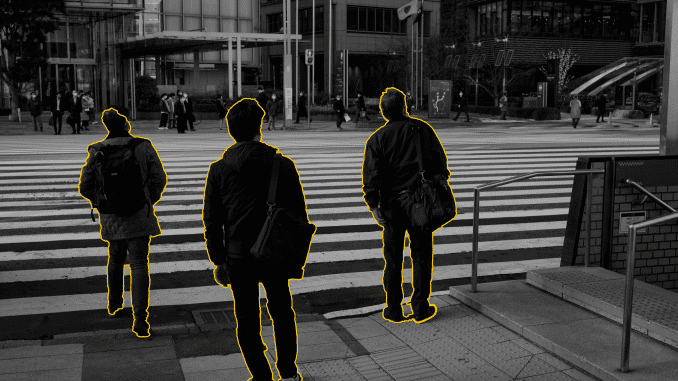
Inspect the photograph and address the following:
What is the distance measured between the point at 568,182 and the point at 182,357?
36.6ft

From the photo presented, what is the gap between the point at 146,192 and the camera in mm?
5477

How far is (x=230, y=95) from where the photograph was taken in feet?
124

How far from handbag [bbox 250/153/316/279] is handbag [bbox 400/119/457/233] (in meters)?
1.37

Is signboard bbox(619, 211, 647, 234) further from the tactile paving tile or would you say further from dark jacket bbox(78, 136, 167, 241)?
dark jacket bbox(78, 136, 167, 241)

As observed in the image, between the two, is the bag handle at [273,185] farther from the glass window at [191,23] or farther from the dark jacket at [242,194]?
the glass window at [191,23]

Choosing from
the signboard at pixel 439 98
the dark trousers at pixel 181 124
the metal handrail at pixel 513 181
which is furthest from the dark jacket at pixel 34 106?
the metal handrail at pixel 513 181

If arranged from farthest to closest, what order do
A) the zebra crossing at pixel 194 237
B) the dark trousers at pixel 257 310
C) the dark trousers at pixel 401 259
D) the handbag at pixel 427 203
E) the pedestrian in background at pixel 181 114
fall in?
the pedestrian in background at pixel 181 114, the zebra crossing at pixel 194 237, the dark trousers at pixel 401 259, the handbag at pixel 427 203, the dark trousers at pixel 257 310

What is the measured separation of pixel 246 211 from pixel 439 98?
119ft

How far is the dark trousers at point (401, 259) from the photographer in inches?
212

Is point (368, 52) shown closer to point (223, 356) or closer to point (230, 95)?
point (230, 95)

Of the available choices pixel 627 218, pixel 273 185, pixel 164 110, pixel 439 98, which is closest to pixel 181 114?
pixel 164 110

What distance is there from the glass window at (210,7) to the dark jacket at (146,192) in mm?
56135

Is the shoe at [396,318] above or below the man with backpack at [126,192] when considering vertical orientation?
below

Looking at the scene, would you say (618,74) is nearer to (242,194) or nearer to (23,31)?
(23,31)
